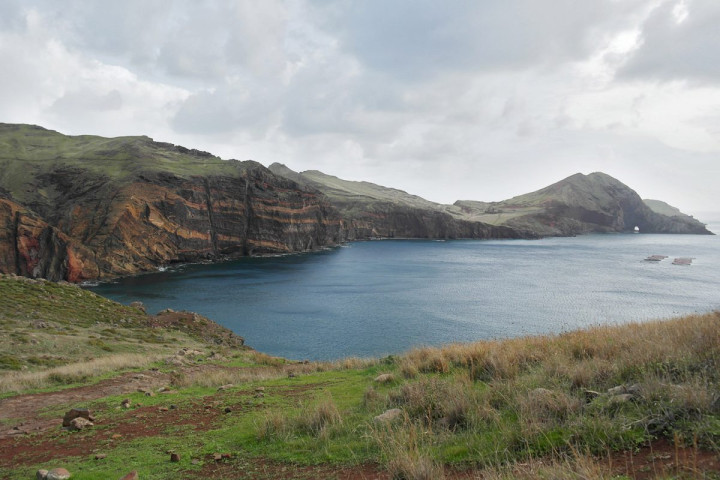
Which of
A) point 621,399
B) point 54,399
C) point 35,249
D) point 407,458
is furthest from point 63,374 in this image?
point 35,249

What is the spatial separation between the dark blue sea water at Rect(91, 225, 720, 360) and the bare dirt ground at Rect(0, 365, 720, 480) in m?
25.7

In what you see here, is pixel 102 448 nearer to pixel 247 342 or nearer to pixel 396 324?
pixel 247 342

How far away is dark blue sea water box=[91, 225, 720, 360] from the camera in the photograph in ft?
152

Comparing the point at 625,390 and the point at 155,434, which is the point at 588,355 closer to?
the point at 625,390

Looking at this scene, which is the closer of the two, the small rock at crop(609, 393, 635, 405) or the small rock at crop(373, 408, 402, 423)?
the small rock at crop(609, 393, 635, 405)

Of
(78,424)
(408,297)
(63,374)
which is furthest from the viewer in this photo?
(408,297)

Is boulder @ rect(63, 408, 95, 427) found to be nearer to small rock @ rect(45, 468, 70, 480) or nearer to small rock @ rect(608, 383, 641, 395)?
small rock @ rect(45, 468, 70, 480)

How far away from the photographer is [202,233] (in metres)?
110

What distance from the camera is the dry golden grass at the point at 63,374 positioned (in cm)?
1537

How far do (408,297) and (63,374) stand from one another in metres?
54.4

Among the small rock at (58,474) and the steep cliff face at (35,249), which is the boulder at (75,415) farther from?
the steep cliff face at (35,249)

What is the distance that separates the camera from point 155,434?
9.62 m

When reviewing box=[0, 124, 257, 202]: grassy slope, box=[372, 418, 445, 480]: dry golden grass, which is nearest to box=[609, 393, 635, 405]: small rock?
box=[372, 418, 445, 480]: dry golden grass

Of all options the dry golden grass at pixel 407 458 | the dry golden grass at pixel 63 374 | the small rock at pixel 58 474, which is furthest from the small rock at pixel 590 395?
the dry golden grass at pixel 63 374
